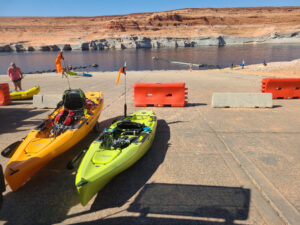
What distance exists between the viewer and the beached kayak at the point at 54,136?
4.81 m

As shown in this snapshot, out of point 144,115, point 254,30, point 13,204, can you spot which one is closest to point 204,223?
point 13,204

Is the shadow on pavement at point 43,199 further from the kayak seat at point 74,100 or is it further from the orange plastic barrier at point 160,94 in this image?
the orange plastic barrier at point 160,94

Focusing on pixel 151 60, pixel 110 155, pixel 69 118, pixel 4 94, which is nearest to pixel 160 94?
pixel 69 118

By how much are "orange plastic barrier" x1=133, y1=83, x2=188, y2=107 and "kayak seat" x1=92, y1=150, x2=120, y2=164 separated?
7.10 metres

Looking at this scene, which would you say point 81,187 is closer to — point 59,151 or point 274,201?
point 59,151

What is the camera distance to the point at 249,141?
23.9 ft

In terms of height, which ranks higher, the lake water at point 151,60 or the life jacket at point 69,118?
the lake water at point 151,60

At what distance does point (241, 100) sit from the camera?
11.3 m

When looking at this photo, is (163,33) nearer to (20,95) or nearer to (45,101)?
(20,95)

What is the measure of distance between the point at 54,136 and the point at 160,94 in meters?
7.08

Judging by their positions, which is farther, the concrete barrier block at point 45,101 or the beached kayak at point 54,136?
the concrete barrier block at point 45,101

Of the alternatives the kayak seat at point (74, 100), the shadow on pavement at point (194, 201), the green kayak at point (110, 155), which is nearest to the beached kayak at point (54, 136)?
the kayak seat at point (74, 100)

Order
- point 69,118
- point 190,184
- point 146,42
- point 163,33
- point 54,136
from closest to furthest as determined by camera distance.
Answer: point 190,184 → point 54,136 → point 69,118 → point 146,42 → point 163,33

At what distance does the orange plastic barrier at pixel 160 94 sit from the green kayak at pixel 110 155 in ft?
→ 14.9
